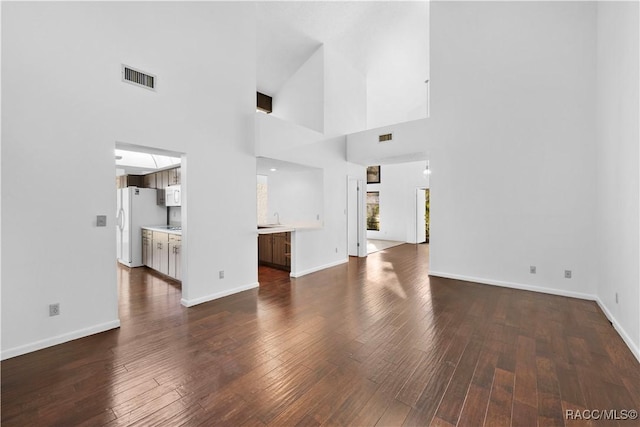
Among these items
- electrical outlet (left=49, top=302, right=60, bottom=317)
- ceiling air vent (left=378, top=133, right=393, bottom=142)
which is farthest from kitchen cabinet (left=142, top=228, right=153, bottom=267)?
ceiling air vent (left=378, top=133, right=393, bottom=142)

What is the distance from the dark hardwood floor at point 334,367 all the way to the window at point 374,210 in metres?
7.46

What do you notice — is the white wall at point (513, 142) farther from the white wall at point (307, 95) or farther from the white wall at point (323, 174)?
the white wall at point (307, 95)

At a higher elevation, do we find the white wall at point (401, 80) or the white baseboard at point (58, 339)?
the white wall at point (401, 80)

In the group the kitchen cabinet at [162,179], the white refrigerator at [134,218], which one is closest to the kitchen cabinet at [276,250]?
the kitchen cabinet at [162,179]

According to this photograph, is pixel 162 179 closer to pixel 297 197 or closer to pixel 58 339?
pixel 297 197

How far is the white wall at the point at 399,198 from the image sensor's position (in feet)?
33.1

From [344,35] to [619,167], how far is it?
5.18 m

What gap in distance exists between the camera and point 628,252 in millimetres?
2697

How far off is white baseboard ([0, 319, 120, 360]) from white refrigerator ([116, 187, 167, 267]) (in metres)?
3.47

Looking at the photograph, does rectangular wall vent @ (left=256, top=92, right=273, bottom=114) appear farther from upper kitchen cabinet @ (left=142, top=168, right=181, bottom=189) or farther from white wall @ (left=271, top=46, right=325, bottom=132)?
upper kitchen cabinet @ (left=142, top=168, right=181, bottom=189)

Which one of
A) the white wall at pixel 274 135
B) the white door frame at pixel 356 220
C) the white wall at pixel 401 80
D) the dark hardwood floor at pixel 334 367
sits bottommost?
the dark hardwood floor at pixel 334 367

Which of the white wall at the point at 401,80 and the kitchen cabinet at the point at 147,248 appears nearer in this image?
the kitchen cabinet at the point at 147,248

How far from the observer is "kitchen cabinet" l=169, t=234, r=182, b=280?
15.7 ft

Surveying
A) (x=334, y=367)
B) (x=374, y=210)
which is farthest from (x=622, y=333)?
(x=374, y=210)
